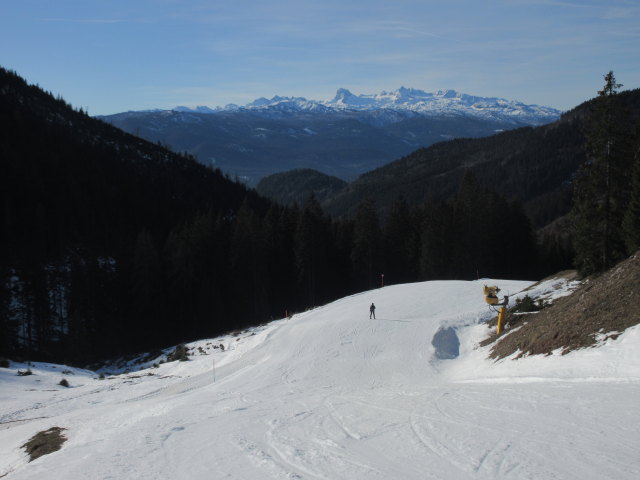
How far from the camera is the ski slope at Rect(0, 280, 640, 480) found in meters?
8.92

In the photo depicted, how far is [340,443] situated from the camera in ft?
34.4

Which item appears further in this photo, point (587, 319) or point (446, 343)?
point (446, 343)

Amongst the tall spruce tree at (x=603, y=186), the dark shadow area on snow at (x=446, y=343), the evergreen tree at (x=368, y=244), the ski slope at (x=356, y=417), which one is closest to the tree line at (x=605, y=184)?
the tall spruce tree at (x=603, y=186)

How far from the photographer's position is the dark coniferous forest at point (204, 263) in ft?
184

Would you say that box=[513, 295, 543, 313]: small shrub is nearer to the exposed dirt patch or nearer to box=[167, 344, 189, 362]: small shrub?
box=[167, 344, 189, 362]: small shrub

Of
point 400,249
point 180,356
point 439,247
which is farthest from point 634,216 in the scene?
point 180,356

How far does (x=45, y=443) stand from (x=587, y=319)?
16.9 m

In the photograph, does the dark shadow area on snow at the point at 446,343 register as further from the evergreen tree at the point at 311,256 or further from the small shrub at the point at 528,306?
the evergreen tree at the point at 311,256

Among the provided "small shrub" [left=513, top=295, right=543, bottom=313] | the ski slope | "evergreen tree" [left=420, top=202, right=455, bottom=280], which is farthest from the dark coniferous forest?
the ski slope

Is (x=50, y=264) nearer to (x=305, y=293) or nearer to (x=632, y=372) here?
(x=305, y=293)

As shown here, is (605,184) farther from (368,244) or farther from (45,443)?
(368,244)

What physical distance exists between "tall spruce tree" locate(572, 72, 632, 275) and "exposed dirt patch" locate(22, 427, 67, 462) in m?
28.8

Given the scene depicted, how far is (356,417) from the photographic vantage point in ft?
41.5

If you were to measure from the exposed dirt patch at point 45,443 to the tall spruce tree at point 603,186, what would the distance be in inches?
1132
